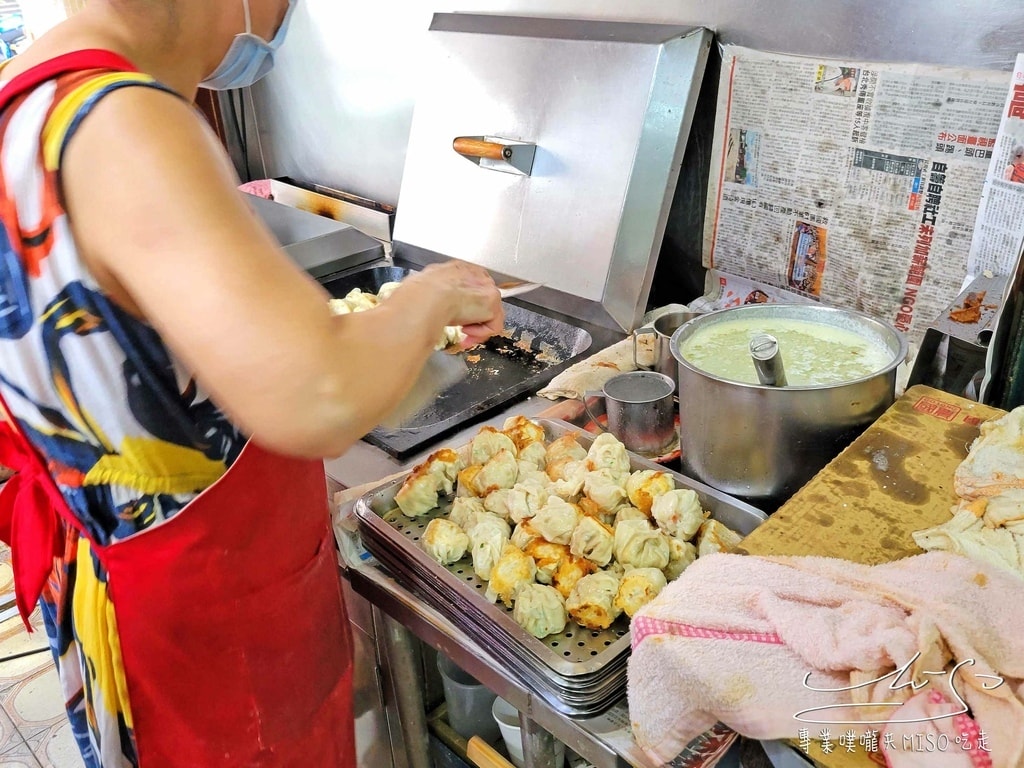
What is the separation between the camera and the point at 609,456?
122 cm

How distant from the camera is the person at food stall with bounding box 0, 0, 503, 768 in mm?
596

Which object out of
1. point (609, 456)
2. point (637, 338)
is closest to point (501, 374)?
point (637, 338)

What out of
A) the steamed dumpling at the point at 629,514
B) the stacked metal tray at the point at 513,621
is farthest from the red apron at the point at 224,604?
the steamed dumpling at the point at 629,514

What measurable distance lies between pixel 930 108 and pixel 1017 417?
64cm

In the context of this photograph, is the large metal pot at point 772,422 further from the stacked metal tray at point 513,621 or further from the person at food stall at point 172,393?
the person at food stall at point 172,393

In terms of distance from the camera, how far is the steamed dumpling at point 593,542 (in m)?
1.10

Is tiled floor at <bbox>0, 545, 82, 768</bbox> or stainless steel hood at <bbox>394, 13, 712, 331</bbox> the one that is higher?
stainless steel hood at <bbox>394, 13, 712, 331</bbox>

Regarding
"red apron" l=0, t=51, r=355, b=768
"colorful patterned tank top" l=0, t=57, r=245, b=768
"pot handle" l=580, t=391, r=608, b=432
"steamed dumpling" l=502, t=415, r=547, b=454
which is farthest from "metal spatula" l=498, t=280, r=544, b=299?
"colorful patterned tank top" l=0, t=57, r=245, b=768

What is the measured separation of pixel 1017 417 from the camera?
970 millimetres

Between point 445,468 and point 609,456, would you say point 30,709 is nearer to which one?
point 445,468

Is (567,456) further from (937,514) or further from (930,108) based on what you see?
(930,108)

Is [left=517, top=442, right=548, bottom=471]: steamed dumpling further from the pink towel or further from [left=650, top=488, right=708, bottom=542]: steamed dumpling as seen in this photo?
the pink towel

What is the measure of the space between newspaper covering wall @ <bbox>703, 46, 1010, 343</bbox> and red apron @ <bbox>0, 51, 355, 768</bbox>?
1057mm

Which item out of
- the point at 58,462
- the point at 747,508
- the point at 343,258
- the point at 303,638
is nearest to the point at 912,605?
the point at 747,508
